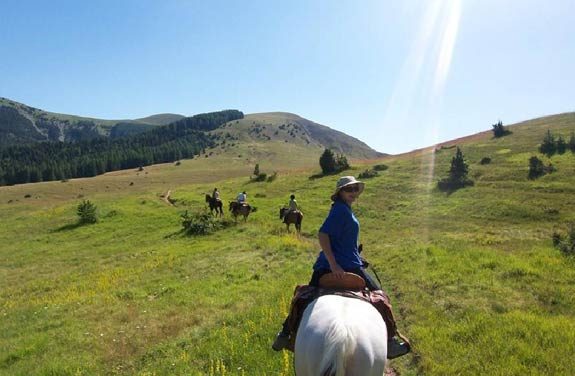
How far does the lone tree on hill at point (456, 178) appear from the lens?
130ft

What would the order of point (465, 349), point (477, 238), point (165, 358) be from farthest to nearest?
point (477, 238) < point (165, 358) < point (465, 349)

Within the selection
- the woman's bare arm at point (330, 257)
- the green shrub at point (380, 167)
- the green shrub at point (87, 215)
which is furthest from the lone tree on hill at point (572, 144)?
the green shrub at point (87, 215)

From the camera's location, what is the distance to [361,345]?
475cm

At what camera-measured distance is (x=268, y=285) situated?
49.3 ft

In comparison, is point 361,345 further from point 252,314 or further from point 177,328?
point 177,328

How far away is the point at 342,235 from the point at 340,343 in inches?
106

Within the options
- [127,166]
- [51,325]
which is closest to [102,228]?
[51,325]

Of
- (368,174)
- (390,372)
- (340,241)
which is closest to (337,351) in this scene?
(340,241)

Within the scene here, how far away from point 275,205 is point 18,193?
60072mm

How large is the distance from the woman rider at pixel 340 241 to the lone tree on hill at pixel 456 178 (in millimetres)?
34735

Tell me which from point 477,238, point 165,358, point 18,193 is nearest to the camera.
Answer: point 165,358

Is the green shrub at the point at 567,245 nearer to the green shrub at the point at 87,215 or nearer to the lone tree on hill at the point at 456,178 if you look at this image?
the lone tree on hill at the point at 456,178

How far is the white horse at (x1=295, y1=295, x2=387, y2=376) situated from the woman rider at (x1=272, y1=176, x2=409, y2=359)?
65.2 inches

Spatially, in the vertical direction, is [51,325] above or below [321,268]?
below
